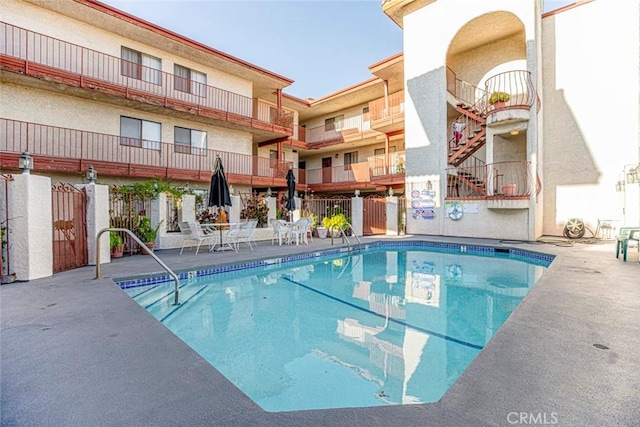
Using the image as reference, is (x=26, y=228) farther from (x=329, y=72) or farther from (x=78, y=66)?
(x=329, y=72)

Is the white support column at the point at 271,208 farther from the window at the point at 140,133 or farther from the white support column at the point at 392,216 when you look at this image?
the white support column at the point at 392,216

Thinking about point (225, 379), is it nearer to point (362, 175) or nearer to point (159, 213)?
point (159, 213)

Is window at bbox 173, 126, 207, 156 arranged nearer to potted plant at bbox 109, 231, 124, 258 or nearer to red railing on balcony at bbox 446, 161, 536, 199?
potted plant at bbox 109, 231, 124, 258

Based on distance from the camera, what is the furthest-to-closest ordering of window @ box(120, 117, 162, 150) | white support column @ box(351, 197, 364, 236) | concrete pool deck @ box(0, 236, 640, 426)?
white support column @ box(351, 197, 364, 236)
window @ box(120, 117, 162, 150)
concrete pool deck @ box(0, 236, 640, 426)

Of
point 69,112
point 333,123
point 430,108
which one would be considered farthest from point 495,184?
point 69,112

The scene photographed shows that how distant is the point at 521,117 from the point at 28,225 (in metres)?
15.3

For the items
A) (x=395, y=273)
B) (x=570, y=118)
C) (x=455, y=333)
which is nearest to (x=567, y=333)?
(x=455, y=333)

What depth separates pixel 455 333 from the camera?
4438mm

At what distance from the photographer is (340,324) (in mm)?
4797

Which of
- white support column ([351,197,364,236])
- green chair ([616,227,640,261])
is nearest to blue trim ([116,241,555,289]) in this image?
green chair ([616,227,640,261])

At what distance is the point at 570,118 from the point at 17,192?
1826 cm

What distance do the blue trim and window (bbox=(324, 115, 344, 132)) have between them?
1235 cm

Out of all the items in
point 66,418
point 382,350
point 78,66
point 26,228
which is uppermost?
point 78,66

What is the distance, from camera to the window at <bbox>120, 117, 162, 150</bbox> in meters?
13.6
